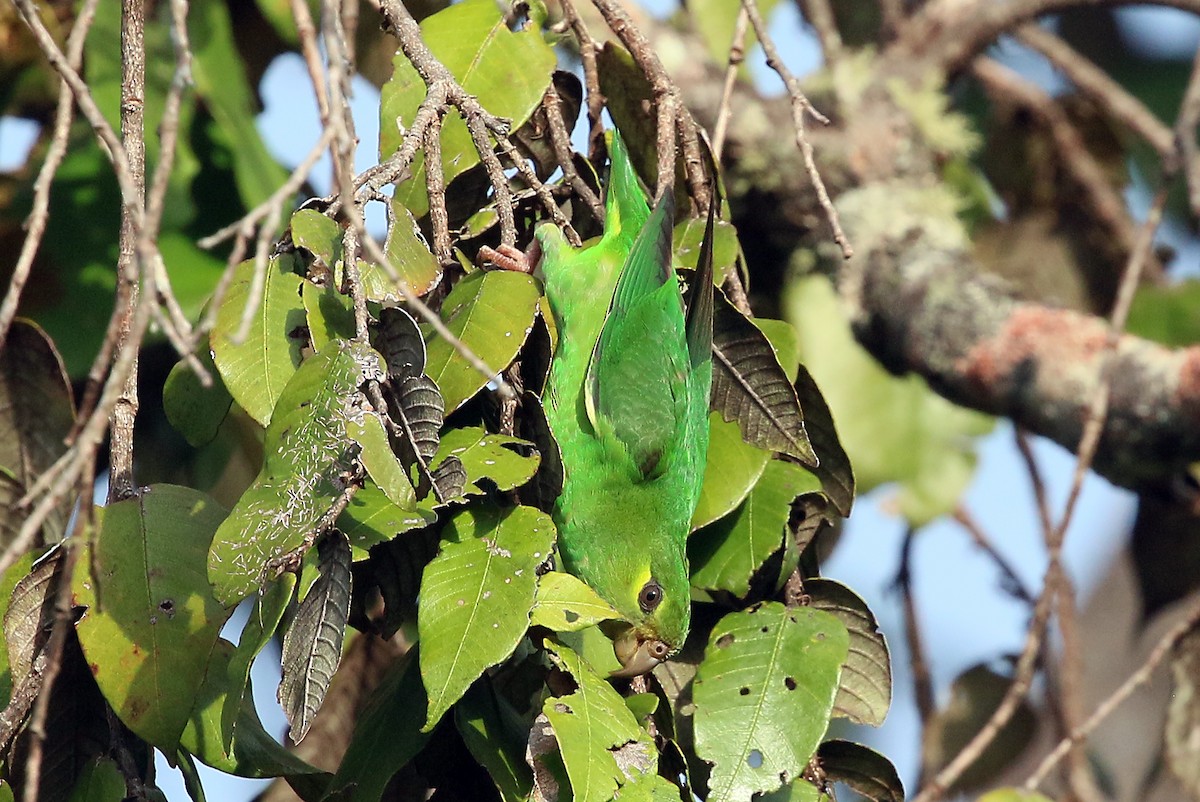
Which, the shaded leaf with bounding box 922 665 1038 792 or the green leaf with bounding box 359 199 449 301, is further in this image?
the shaded leaf with bounding box 922 665 1038 792

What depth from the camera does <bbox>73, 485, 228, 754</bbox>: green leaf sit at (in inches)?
59.2

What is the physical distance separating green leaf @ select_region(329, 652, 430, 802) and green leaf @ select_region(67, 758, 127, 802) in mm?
260

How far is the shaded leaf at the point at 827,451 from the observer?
76.2 inches

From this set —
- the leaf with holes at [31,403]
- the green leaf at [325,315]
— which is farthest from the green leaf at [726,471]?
the leaf with holes at [31,403]

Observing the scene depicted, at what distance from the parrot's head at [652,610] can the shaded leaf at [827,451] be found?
0.83 feet

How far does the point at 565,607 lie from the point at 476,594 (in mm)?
113

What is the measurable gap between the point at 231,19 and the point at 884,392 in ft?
6.95

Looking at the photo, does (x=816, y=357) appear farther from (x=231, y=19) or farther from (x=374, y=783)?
(x=374, y=783)

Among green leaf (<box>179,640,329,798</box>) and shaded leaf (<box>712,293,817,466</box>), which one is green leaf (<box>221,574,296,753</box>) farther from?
shaded leaf (<box>712,293,817,466</box>)

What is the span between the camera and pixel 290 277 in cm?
170

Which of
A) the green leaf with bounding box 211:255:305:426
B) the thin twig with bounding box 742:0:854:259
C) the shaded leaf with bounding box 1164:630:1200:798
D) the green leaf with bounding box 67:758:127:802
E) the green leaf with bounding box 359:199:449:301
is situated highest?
the thin twig with bounding box 742:0:854:259

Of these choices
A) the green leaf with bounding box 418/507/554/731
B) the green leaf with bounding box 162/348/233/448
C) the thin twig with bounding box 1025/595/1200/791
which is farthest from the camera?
the thin twig with bounding box 1025/595/1200/791

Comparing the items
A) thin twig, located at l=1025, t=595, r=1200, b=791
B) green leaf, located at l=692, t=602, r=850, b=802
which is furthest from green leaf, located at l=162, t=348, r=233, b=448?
thin twig, located at l=1025, t=595, r=1200, b=791

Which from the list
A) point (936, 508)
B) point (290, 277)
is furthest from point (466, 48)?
point (936, 508)
